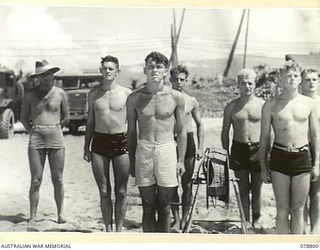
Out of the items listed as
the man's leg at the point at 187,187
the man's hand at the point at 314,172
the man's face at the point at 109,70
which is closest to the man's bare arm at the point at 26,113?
the man's face at the point at 109,70

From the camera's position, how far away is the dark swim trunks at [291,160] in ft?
4.18

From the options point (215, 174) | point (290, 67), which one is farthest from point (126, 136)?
point (290, 67)

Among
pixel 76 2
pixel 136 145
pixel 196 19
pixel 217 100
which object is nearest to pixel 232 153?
pixel 217 100

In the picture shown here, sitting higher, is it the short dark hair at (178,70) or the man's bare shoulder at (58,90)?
the short dark hair at (178,70)

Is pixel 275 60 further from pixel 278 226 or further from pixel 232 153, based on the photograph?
pixel 278 226

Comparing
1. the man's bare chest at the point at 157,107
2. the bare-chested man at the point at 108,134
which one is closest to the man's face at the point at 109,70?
the bare-chested man at the point at 108,134

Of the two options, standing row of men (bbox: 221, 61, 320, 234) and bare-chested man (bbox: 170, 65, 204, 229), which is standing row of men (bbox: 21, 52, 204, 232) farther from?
standing row of men (bbox: 221, 61, 320, 234)

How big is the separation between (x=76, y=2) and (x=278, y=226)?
79cm

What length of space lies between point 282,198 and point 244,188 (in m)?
0.10

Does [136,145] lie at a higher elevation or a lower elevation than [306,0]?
lower

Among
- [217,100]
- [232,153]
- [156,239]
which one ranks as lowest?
[156,239]

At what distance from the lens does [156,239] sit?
1.30 m

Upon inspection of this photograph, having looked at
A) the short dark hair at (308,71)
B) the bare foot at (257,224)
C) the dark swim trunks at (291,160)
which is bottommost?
the bare foot at (257,224)

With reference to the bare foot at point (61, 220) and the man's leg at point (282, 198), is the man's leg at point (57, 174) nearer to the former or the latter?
the bare foot at point (61, 220)
